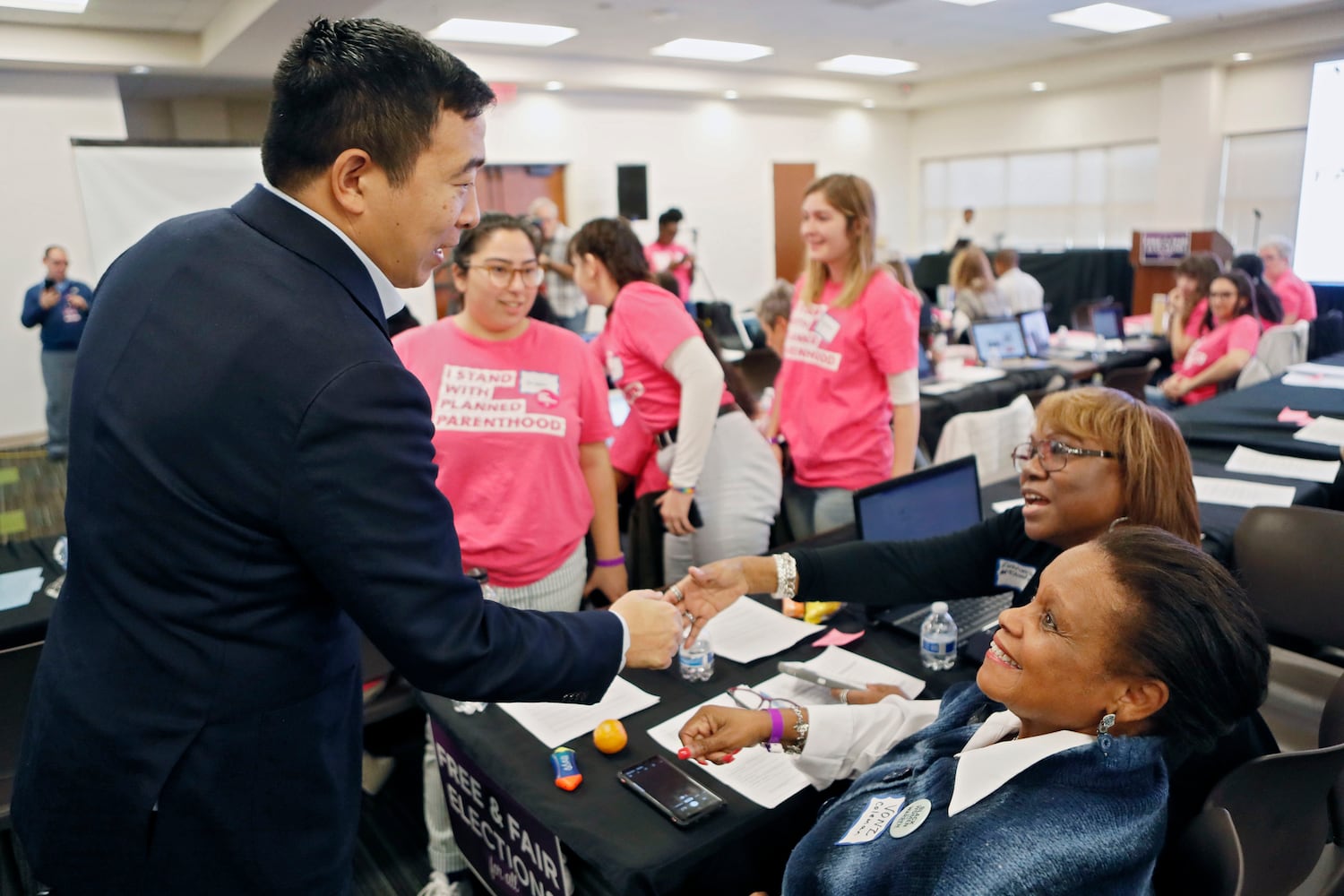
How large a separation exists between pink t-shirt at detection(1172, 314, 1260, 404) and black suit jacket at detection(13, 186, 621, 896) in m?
5.14

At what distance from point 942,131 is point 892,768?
1345cm

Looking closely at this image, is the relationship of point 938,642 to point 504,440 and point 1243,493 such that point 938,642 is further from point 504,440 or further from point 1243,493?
point 1243,493

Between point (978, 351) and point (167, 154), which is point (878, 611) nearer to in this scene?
point (978, 351)

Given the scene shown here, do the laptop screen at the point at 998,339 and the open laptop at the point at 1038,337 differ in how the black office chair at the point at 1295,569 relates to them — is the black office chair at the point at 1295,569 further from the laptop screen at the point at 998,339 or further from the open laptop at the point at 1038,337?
the open laptop at the point at 1038,337

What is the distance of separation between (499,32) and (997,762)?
818cm

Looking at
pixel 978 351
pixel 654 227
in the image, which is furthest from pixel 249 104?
pixel 978 351

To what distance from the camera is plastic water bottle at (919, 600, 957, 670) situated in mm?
1746

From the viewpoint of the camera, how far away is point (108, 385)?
0.93 meters

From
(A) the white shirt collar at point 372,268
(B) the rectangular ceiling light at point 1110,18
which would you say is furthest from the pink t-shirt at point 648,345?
(B) the rectangular ceiling light at point 1110,18

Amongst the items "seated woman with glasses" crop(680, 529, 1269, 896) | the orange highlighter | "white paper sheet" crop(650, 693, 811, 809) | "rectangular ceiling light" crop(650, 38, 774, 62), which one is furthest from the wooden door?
"seated woman with glasses" crop(680, 529, 1269, 896)

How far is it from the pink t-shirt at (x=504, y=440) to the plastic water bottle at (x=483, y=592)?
37 mm

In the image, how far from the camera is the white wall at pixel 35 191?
7.41 m

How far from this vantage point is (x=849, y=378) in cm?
266

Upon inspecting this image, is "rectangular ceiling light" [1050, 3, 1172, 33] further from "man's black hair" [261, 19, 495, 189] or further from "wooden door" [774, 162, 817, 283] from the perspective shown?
"man's black hair" [261, 19, 495, 189]
